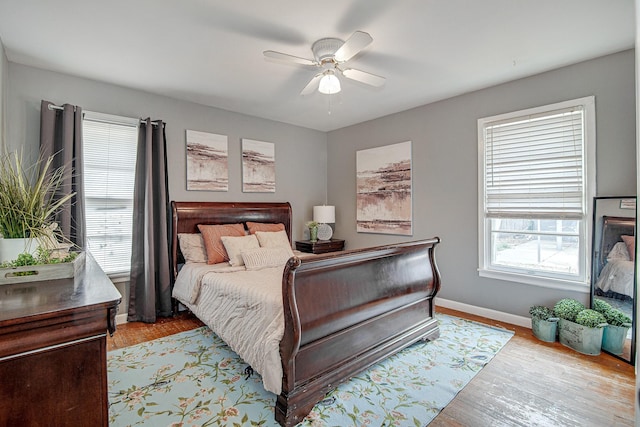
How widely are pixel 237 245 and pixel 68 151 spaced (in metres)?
1.89

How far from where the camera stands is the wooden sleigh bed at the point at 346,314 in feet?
6.19

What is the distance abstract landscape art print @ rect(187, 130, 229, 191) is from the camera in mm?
4016

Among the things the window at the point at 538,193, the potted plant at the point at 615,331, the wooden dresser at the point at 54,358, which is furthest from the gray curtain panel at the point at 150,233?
the potted plant at the point at 615,331

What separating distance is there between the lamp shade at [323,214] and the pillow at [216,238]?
4.78ft

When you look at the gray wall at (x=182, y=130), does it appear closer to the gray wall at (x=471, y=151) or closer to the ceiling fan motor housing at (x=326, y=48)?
the gray wall at (x=471, y=151)

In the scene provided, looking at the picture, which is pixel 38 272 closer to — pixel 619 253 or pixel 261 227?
pixel 261 227

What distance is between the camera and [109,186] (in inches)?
137

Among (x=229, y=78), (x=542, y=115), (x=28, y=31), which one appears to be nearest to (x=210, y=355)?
(x=229, y=78)

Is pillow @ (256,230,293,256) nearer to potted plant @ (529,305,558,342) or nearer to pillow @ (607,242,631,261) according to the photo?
potted plant @ (529,305,558,342)

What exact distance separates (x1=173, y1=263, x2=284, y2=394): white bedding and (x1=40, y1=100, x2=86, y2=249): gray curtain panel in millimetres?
1156

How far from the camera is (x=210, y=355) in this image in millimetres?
2789

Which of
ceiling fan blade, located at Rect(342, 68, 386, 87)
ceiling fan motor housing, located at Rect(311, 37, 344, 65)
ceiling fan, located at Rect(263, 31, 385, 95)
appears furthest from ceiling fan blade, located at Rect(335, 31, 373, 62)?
ceiling fan blade, located at Rect(342, 68, 386, 87)

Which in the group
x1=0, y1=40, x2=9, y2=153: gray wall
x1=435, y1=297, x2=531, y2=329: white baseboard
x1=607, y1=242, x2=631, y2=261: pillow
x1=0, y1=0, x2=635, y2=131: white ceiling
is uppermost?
x1=0, y1=0, x2=635, y2=131: white ceiling

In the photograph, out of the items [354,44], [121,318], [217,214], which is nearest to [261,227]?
[217,214]
